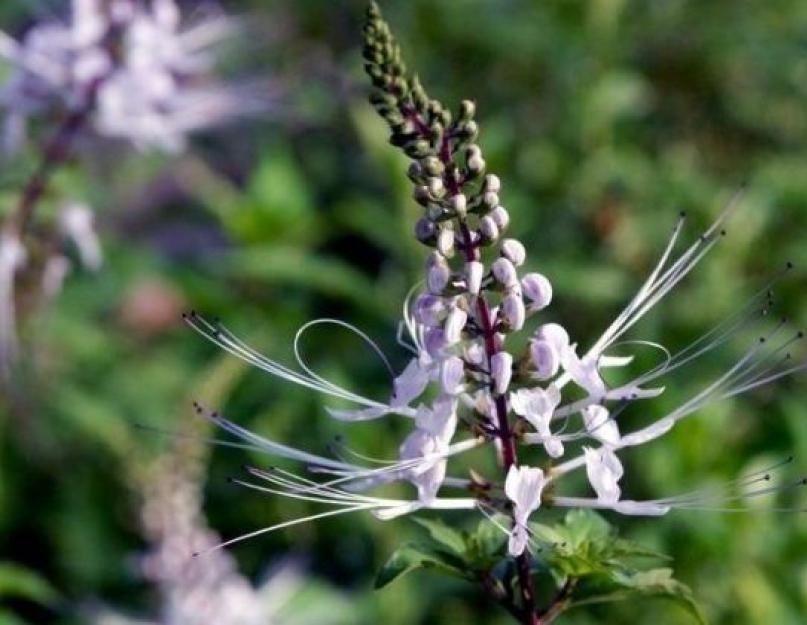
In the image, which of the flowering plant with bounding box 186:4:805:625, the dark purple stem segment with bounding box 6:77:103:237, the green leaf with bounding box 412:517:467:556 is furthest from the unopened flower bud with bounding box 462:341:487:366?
the dark purple stem segment with bounding box 6:77:103:237

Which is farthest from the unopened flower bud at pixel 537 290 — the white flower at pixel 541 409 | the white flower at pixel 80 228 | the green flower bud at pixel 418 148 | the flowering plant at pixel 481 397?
the white flower at pixel 80 228

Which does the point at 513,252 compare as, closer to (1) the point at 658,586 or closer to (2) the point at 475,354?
(2) the point at 475,354

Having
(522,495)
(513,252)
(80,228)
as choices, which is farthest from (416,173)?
(80,228)

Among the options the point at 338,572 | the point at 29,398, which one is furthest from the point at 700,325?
the point at 29,398

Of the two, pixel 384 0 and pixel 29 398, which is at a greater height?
pixel 384 0

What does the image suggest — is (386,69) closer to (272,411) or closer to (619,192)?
(272,411)

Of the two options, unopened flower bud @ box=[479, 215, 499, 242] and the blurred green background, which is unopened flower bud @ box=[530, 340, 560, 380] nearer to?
unopened flower bud @ box=[479, 215, 499, 242]
